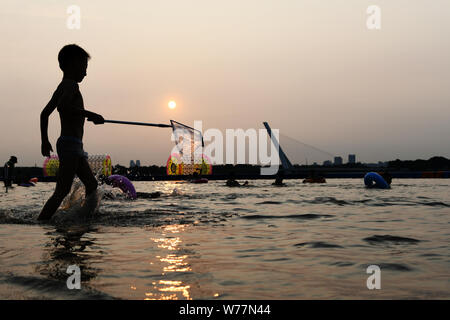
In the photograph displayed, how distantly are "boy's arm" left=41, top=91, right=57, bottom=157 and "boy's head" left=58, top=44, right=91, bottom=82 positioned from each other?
1.21ft

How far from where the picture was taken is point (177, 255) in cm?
400

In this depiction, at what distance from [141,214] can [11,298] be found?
5490 millimetres

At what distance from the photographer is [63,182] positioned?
5930mm

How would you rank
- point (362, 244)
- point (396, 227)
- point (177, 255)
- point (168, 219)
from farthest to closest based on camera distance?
point (168, 219) < point (396, 227) < point (362, 244) < point (177, 255)

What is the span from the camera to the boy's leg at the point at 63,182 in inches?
234

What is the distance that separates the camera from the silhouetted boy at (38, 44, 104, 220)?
19.5ft

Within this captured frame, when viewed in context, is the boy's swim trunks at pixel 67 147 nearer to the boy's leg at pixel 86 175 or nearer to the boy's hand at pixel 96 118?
→ the boy's leg at pixel 86 175

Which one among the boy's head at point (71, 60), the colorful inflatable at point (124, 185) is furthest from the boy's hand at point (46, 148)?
the colorful inflatable at point (124, 185)

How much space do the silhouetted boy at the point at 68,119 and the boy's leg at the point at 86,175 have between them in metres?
0.08

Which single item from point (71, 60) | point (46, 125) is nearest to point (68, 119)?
point (46, 125)

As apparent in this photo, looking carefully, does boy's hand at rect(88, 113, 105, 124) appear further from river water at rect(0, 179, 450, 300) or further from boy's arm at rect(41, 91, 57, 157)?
river water at rect(0, 179, 450, 300)

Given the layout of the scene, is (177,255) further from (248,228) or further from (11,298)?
(248,228)
